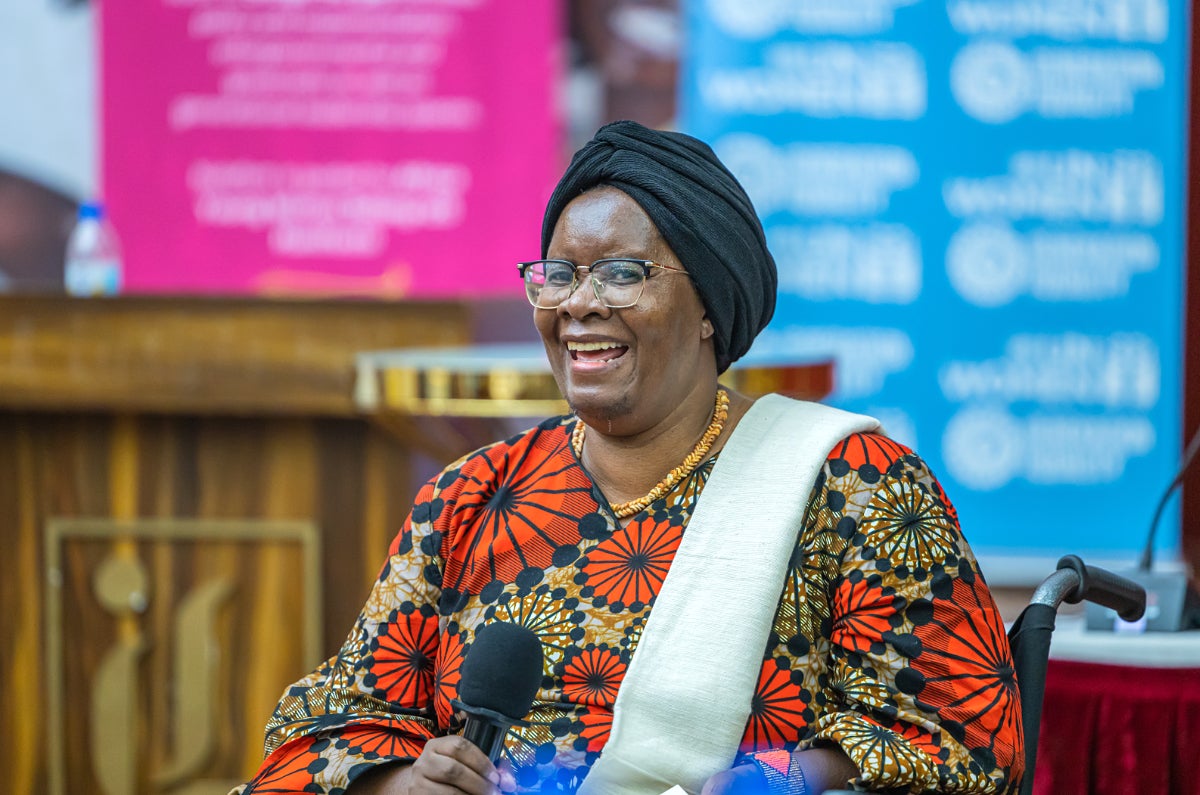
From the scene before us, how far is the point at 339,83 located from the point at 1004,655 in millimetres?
3713

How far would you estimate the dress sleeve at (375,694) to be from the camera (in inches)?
72.2

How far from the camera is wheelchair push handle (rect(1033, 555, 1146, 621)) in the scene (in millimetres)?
1744

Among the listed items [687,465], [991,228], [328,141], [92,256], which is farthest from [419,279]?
[687,465]

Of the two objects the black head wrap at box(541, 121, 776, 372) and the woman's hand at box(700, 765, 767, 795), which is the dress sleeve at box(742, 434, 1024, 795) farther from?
the black head wrap at box(541, 121, 776, 372)

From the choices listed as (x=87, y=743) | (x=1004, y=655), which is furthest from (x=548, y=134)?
(x=1004, y=655)

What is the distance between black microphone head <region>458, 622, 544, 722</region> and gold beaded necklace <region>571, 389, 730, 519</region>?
1.34 feet

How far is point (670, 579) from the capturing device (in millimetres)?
1771

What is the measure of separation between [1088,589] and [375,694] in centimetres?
92

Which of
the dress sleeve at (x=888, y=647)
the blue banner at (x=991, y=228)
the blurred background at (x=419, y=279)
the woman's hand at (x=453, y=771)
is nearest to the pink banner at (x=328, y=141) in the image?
the blurred background at (x=419, y=279)

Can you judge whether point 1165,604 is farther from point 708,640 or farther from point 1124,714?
point 708,640

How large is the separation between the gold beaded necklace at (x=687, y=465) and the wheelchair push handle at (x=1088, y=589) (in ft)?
1.52

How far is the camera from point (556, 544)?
1.91 m

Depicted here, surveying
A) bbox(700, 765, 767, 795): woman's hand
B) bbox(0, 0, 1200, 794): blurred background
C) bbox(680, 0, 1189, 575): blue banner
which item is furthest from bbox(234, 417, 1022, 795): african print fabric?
bbox(680, 0, 1189, 575): blue banner

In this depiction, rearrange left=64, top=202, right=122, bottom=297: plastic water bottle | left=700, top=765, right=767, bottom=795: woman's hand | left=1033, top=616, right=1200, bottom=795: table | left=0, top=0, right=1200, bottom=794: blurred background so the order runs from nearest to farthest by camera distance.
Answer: left=700, top=765, right=767, bottom=795: woman's hand < left=1033, top=616, right=1200, bottom=795: table < left=0, top=0, right=1200, bottom=794: blurred background < left=64, top=202, right=122, bottom=297: plastic water bottle
